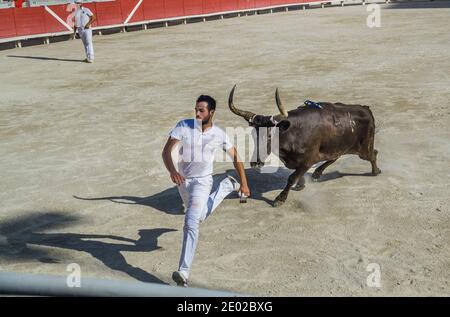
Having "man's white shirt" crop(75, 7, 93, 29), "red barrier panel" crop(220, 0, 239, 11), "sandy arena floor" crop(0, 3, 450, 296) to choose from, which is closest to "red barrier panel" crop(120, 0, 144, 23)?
"red barrier panel" crop(220, 0, 239, 11)

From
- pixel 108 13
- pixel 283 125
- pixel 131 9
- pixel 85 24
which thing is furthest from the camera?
pixel 131 9

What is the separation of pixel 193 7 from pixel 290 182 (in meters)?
25.6

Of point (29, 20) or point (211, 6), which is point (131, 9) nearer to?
point (29, 20)

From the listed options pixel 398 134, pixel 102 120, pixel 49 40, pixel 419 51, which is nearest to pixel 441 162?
pixel 398 134

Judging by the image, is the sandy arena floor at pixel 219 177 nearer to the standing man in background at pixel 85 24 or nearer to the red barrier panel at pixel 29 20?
the standing man in background at pixel 85 24

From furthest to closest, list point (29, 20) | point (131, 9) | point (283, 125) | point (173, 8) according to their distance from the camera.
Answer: point (173, 8) < point (131, 9) < point (29, 20) < point (283, 125)

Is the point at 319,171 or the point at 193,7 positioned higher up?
the point at 193,7

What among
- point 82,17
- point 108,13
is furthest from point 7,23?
point 82,17

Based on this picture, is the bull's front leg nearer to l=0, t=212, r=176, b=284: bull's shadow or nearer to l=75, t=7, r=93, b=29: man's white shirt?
l=0, t=212, r=176, b=284: bull's shadow

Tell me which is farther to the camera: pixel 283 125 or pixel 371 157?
pixel 371 157

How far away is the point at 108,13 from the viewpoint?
26.9 meters

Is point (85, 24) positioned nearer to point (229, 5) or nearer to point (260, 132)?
point (260, 132)

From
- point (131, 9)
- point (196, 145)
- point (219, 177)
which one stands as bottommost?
point (219, 177)

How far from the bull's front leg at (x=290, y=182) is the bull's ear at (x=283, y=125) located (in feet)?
1.88
